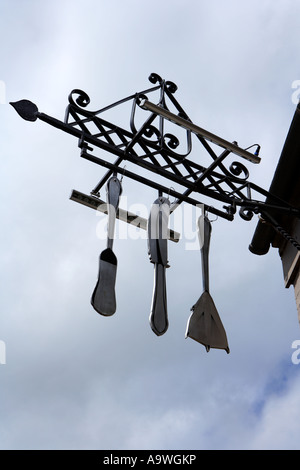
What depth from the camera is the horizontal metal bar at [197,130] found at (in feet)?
13.8

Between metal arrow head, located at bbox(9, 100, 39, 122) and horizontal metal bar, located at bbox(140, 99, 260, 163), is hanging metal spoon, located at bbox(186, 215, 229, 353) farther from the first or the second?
metal arrow head, located at bbox(9, 100, 39, 122)

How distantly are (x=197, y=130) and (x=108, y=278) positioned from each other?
1.47 metres

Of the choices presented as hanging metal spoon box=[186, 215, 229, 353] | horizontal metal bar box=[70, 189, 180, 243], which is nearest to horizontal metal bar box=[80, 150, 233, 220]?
horizontal metal bar box=[70, 189, 180, 243]

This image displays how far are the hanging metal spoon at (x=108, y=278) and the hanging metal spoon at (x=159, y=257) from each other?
0.30m

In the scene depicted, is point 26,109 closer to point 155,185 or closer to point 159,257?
point 155,185

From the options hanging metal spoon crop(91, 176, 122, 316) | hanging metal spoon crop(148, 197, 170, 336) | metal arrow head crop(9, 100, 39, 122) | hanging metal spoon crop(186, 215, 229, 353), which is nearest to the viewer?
hanging metal spoon crop(91, 176, 122, 316)

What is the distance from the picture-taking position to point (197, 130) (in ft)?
14.2

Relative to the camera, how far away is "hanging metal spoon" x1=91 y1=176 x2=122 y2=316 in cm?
345

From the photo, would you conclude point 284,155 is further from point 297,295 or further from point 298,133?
point 297,295

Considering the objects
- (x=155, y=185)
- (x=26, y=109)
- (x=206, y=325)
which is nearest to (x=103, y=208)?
(x=155, y=185)

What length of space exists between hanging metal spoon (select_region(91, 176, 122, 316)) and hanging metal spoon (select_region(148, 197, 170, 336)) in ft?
0.98

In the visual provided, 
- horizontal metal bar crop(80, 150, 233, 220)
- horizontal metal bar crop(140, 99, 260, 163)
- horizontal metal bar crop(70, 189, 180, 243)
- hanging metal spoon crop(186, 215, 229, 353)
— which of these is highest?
horizontal metal bar crop(140, 99, 260, 163)

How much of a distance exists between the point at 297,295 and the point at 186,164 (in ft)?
8.05
